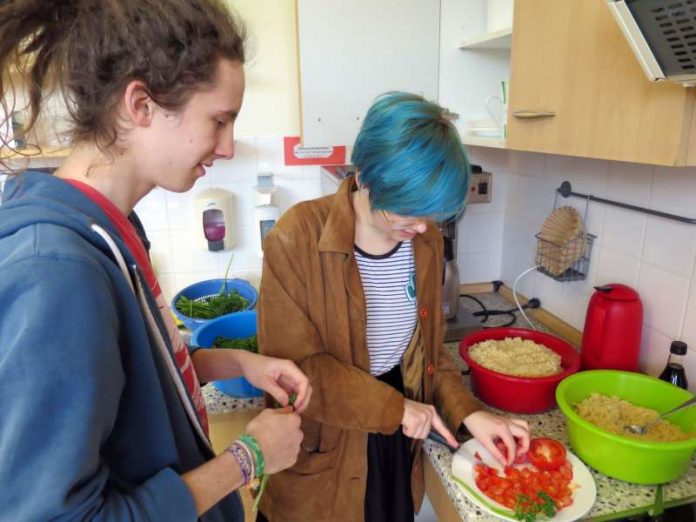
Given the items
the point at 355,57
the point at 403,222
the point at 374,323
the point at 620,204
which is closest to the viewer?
the point at 403,222

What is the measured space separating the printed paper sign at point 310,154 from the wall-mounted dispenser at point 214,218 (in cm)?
26

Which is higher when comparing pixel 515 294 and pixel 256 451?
pixel 256 451

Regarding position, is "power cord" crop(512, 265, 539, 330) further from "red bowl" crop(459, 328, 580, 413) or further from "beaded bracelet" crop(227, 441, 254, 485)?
"beaded bracelet" crop(227, 441, 254, 485)

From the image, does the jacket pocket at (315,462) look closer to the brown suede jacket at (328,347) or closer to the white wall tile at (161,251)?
the brown suede jacket at (328,347)

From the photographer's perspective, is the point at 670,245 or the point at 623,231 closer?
the point at 670,245

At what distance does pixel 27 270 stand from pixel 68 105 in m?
0.22

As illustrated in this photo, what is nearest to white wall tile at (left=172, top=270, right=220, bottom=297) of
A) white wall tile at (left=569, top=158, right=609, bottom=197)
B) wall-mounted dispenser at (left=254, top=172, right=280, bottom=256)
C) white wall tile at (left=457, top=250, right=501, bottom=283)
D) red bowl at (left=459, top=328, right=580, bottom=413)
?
wall-mounted dispenser at (left=254, top=172, right=280, bottom=256)

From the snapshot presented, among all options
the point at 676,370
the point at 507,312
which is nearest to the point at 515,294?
the point at 507,312

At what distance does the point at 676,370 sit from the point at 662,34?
2.41 feet

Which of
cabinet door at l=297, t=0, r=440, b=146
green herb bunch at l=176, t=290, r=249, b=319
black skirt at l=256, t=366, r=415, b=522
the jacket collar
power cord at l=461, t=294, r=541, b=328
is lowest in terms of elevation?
black skirt at l=256, t=366, r=415, b=522

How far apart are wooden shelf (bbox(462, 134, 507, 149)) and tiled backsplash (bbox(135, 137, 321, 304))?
2.04 feet

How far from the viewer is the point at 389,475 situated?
3.78 feet

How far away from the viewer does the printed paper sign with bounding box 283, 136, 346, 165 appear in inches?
71.6

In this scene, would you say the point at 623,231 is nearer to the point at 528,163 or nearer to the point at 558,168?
the point at 558,168
